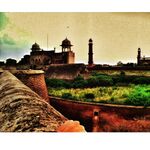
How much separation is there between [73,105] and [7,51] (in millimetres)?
733

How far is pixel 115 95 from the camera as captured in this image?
11.3 feet

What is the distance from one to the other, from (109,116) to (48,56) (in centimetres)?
74

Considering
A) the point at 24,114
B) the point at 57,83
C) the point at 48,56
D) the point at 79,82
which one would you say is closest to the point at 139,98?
the point at 79,82

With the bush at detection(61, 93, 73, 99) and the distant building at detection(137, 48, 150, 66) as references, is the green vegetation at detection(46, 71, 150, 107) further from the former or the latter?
the distant building at detection(137, 48, 150, 66)

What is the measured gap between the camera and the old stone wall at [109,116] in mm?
3400

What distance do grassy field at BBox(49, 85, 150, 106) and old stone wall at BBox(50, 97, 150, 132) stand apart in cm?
4

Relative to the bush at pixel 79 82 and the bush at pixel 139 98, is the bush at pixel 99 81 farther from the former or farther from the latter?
the bush at pixel 139 98

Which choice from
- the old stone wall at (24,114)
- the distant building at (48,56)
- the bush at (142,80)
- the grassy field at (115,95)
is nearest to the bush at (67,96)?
the grassy field at (115,95)

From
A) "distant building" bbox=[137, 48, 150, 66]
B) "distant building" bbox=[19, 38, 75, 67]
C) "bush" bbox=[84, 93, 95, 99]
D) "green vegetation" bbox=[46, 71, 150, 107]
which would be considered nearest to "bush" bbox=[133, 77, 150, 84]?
"green vegetation" bbox=[46, 71, 150, 107]

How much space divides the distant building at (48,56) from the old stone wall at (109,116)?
0.37 m

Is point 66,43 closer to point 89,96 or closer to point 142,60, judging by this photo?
point 89,96

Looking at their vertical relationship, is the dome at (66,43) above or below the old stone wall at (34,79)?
above
